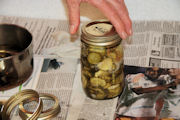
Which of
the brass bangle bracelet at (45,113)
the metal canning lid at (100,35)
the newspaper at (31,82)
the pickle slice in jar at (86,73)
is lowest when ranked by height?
the newspaper at (31,82)

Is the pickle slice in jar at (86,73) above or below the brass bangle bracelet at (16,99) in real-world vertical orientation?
above

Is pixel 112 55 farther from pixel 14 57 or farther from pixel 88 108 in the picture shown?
pixel 14 57

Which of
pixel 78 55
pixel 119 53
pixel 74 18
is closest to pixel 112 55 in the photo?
pixel 119 53

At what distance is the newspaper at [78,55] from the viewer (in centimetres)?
73

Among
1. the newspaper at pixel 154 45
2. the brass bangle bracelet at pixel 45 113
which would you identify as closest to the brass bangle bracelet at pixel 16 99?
the brass bangle bracelet at pixel 45 113

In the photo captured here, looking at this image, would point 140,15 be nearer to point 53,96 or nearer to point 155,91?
point 155,91

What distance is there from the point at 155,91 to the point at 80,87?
212 mm

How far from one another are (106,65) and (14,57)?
0.25 m

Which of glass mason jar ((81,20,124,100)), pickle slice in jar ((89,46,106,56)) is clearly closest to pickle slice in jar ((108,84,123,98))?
glass mason jar ((81,20,124,100))

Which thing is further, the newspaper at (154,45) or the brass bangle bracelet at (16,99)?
the newspaper at (154,45)

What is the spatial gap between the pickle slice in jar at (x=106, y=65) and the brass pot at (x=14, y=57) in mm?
215

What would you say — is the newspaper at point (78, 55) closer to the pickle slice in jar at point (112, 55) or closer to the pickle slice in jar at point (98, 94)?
the pickle slice in jar at point (98, 94)

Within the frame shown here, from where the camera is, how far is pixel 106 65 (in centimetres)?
69

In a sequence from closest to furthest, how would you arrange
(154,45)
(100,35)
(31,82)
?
(100,35) → (31,82) → (154,45)
